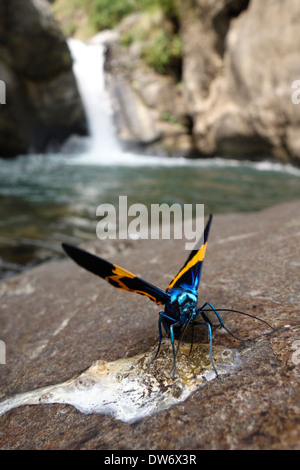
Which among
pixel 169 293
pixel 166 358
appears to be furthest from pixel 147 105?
pixel 166 358

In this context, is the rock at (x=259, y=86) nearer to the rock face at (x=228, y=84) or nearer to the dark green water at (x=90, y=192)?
the rock face at (x=228, y=84)

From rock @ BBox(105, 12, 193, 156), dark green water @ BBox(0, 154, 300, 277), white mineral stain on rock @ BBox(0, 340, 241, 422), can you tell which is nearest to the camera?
white mineral stain on rock @ BBox(0, 340, 241, 422)

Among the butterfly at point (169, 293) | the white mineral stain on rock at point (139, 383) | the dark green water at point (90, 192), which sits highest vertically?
the dark green water at point (90, 192)

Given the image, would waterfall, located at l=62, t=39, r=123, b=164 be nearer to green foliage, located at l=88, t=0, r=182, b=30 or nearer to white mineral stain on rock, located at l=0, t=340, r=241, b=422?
green foliage, located at l=88, t=0, r=182, b=30

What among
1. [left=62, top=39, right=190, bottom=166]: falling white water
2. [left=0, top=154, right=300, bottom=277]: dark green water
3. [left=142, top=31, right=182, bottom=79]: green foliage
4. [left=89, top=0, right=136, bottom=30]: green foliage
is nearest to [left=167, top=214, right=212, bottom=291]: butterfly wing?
[left=0, top=154, right=300, bottom=277]: dark green water

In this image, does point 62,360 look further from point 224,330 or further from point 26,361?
point 224,330

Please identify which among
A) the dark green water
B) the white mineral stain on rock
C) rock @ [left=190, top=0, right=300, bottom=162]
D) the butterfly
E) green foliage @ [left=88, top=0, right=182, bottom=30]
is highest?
green foliage @ [left=88, top=0, right=182, bottom=30]

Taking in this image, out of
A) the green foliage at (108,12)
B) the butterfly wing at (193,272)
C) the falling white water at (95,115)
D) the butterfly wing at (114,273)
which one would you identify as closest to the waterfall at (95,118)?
the falling white water at (95,115)
